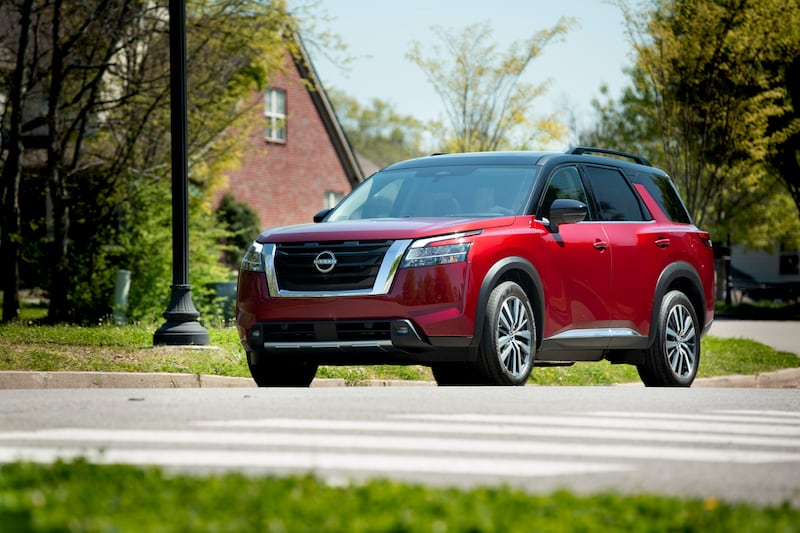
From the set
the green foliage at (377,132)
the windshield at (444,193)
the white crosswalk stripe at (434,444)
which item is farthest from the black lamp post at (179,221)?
the green foliage at (377,132)

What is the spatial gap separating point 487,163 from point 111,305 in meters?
12.0

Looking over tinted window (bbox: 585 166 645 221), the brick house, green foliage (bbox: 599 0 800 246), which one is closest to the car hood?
tinted window (bbox: 585 166 645 221)

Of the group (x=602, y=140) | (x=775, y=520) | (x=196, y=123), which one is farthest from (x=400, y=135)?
(x=775, y=520)

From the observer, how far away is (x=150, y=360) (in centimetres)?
1281

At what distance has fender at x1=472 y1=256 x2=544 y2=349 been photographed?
34.0ft

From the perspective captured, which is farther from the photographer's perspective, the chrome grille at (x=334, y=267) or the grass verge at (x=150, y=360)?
the grass verge at (x=150, y=360)

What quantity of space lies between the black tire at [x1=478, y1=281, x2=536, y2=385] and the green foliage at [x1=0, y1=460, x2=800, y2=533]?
5173 millimetres

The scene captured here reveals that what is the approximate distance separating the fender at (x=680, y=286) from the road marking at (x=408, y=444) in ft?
18.4

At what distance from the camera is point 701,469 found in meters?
6.11

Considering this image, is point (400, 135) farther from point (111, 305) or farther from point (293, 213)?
point (111, 305)

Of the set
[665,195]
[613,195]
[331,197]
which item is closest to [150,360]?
[613,195]

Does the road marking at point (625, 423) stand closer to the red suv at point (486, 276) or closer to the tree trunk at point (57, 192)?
the red suv at point (486, 276)

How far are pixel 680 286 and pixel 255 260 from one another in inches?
184

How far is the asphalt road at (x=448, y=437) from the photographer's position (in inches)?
229
